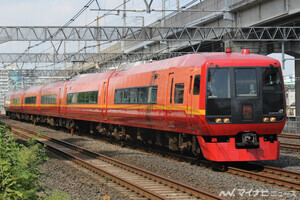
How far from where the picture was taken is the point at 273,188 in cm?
963

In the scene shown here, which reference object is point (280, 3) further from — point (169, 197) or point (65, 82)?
point (169, 197)

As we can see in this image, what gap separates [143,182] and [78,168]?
11.5ft

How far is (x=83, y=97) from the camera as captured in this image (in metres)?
24.2

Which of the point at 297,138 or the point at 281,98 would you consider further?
the point at 297,138

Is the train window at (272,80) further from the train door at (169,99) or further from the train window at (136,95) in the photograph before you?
the train window at (136,95)

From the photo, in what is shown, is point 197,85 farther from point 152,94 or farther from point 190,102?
point 152,94

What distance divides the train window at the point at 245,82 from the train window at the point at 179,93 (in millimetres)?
1808

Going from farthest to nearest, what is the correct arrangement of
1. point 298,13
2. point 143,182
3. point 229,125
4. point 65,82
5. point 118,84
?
1. point 65,82
2. point 298,13
3. point 118,84
4. point 229,125
5. point 143,182

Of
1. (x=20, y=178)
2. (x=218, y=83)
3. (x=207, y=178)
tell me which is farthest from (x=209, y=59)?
(x=20, y=178)

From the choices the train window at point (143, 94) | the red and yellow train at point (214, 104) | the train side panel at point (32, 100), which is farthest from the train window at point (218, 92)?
the train side panel at point (32, 100)

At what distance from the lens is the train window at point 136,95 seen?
49.7ft

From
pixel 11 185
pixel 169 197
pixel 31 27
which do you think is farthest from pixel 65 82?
pixel 11 185

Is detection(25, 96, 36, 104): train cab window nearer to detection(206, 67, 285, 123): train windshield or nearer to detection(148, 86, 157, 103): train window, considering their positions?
detection(148, 86, 157, 103): train window

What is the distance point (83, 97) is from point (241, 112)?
46.0 feet
